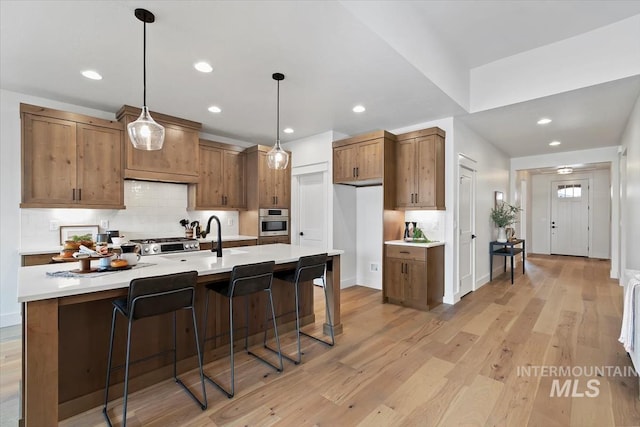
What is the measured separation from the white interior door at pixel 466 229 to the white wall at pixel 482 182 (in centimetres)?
23

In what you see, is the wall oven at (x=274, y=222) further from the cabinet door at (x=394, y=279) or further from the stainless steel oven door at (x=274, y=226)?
the cabinet door at (x=394, y=279)

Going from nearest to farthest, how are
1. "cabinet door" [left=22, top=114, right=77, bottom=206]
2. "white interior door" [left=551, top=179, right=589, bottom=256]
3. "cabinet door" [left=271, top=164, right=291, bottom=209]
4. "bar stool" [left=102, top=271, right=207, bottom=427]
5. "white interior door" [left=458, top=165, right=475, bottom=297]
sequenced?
1. "bar stool" [left=102, top=271, right=207, bottom=427]
2. "cabinet door" [left=22, top=114, right=77, bottom=206]
3. "white interior door" [left=458, top=165, right=475, bottom=297]
4. "cabinet door" [left=271, top=164, right=291, bottom=209]
5. "white interior door" [left=551, top=179, right=589, bottom=256]

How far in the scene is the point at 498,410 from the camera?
197 cm

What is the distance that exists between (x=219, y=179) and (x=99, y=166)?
5.61 ft

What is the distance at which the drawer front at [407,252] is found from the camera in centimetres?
399

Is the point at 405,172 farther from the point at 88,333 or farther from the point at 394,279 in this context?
the point at 88,333

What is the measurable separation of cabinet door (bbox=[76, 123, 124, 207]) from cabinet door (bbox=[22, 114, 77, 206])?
0.08m

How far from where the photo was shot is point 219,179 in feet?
16.9

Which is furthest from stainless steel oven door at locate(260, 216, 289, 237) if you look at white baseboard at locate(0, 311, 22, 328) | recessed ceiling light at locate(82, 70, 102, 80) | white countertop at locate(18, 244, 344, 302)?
white baseboard at locate(0, 311, 22, 328)

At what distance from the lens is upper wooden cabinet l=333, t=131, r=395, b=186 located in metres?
4.38

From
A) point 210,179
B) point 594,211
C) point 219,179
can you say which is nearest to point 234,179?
point 219,179

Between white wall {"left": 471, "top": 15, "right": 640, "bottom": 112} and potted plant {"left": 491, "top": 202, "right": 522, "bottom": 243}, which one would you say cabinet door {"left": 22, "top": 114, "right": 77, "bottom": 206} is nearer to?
white wall {"left": 471, "top": 15, "right": 640, "bottom": 112}

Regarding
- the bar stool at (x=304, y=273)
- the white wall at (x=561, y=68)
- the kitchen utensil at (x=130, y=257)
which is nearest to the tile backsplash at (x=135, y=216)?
the kitchen utensil at (x=130, y=257)

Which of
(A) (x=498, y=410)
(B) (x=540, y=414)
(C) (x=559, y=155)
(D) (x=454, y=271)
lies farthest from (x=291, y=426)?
(C) (x=559, y=155)
